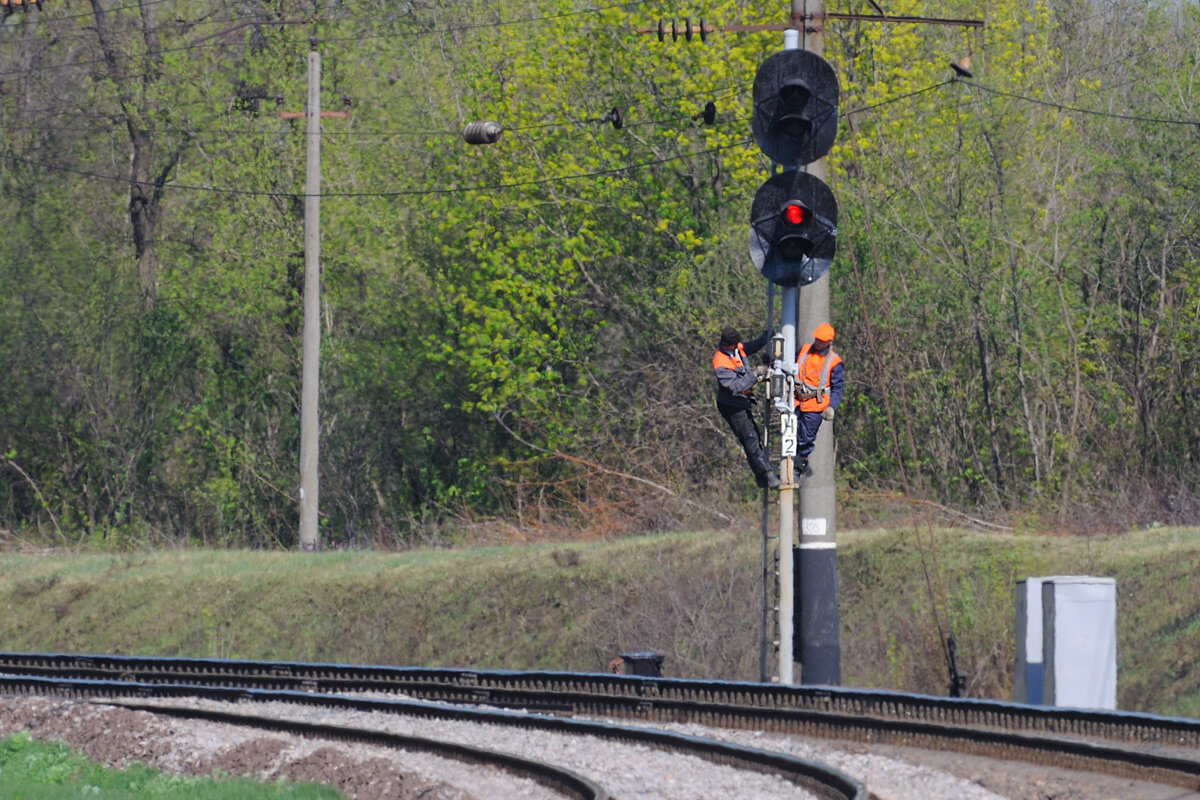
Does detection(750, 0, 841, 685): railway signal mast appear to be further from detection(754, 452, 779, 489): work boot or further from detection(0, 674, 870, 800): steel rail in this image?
detection(0, 674, 870, 800): steel rail

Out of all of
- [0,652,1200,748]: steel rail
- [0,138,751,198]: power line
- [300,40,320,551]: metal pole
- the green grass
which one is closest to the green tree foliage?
[0,138,751,198]: power line

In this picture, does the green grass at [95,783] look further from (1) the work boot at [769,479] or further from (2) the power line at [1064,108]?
(2) the power line at [1064,108]

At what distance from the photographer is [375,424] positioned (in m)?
34.7

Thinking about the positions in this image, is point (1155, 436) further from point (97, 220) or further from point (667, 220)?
point (97, 220)

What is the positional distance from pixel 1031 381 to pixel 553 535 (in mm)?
7897

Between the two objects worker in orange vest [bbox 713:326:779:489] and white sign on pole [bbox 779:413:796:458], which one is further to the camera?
worker in orange vest [bbox 713:326:779:489]

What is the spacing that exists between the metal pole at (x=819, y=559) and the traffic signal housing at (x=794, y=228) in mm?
523

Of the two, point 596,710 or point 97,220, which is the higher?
point 97,220

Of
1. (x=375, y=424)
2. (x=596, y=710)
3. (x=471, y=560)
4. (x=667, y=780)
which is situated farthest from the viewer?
(x=375, y=424)

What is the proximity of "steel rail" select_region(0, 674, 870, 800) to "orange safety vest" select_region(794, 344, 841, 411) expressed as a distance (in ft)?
10.2

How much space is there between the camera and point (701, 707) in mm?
Result: 13008

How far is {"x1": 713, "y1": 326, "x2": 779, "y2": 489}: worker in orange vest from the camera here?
45.0 ft

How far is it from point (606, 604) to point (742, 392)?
5.93m

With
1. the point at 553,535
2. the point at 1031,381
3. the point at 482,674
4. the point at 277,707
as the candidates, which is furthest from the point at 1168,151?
the point at 277,707
